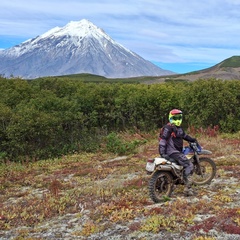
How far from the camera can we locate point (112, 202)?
968 centimetres

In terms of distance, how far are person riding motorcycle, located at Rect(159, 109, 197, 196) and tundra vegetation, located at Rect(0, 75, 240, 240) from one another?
756 millimetres

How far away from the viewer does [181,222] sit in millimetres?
7871

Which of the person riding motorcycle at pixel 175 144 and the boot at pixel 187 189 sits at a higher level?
the person riding motorcycle at pixel 175 144

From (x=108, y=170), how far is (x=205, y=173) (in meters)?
→ 5.15

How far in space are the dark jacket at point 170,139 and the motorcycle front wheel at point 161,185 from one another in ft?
2.13

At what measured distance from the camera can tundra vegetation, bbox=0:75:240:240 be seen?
795 cm

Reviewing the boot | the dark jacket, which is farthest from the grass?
the dark jacket

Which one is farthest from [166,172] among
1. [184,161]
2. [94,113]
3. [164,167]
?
[94,113]

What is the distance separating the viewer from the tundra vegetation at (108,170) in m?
7.95

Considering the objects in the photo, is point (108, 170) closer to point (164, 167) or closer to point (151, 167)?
point (151, 167)

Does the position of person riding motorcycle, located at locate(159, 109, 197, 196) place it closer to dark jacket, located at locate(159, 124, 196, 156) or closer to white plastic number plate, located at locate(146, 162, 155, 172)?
dark jacket, located at locate(159, 124, 196, 156)

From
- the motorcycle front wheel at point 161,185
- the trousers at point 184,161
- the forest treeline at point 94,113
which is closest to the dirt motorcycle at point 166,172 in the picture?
the motorcycle front wheel at point 161,185

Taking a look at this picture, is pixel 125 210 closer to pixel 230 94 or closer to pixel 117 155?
pixel 117 155

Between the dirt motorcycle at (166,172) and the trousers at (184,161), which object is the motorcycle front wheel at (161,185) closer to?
the dirt motorcycle at (166,172)
